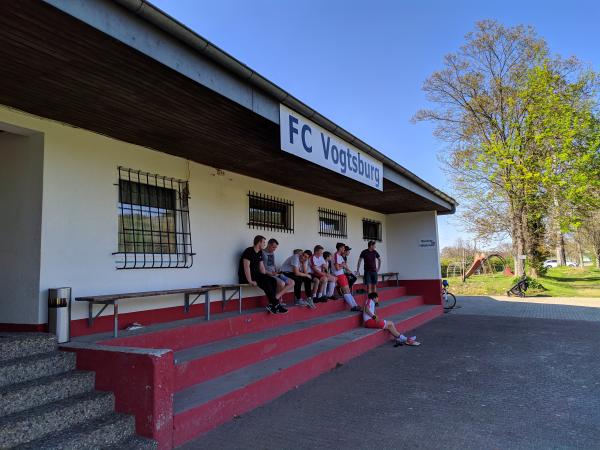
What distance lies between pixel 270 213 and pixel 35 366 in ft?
17.4

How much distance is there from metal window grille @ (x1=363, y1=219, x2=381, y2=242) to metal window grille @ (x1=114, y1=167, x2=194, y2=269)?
7.00 m

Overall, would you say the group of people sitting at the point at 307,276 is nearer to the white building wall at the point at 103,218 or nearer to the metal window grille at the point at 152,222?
the white building wall at the point at 103,218

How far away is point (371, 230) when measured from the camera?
12.8m

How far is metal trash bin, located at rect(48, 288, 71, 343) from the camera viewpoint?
4.22 metres

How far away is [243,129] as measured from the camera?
5.21 meters

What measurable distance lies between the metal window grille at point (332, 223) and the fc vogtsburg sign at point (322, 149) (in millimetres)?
3117

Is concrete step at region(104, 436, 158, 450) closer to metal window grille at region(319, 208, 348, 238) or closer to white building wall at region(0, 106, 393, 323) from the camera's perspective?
white building wall at region(0, 106, 393, 323)

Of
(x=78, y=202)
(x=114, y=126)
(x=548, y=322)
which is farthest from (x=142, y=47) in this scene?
(x=548, y=322)

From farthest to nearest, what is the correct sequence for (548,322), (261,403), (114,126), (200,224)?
1. (548,322)
2. (200,224)
3. (114,126)
4. (261,403)

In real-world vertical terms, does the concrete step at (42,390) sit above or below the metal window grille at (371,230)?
below

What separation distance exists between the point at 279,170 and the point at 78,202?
135 inches

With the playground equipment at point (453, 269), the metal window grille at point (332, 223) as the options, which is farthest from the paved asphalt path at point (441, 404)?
the playground equipment at point (453, 269)

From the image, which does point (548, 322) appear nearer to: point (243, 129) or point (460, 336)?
point (460, 336)

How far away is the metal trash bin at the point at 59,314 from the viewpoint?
4.22m
